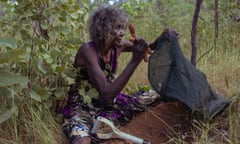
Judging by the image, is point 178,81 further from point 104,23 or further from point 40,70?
point 40,70

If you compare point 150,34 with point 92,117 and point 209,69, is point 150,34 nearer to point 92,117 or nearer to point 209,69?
point 209,69

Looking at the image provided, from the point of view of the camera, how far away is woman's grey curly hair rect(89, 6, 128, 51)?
2410mm

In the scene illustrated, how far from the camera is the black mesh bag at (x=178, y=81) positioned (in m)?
→ 2.20

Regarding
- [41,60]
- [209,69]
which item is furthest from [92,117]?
[209,69]

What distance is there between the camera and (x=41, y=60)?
7.77 feet

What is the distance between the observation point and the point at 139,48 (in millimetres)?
2252

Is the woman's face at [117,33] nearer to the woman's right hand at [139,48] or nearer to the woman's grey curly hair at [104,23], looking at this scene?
the woman's grey curly hair at [104,23]

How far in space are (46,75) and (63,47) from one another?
236 mm

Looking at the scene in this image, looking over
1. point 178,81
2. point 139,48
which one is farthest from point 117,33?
point 178,81

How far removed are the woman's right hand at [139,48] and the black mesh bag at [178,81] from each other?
0.11 m

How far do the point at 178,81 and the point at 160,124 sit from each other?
37 centimetres

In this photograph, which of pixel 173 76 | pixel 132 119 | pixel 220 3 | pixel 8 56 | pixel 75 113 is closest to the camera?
pixel 8 56

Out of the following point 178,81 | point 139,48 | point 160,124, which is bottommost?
point 160,124

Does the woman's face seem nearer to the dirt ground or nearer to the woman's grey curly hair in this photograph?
the woman's grey curly hair
